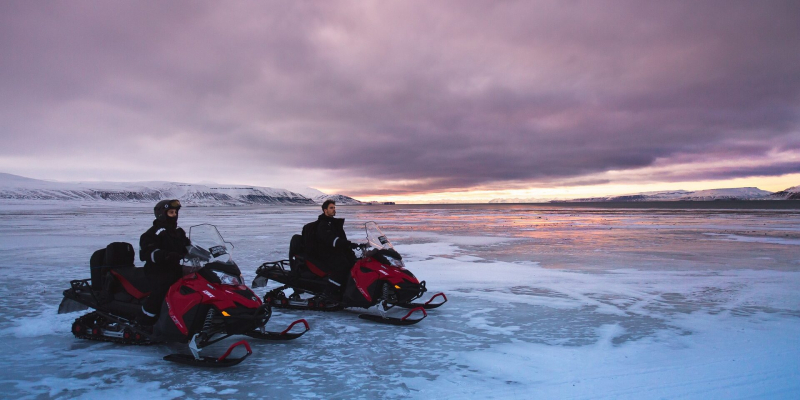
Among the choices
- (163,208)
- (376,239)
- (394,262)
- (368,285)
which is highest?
(163,208)

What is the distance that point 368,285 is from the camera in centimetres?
562

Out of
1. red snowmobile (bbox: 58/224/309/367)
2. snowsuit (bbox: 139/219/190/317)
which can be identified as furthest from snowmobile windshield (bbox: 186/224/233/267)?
snowsuit (bbox: 139/219/190/317)

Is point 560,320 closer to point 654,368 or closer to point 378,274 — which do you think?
point 654,368

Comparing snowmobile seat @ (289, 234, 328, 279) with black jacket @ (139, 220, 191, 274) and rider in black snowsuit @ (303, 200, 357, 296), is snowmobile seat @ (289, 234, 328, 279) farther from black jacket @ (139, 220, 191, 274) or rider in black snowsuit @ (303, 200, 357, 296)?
black jacket @ (139, 220, 191, 274)

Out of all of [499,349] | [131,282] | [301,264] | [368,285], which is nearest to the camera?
[499,349]

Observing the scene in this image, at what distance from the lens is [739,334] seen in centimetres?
460

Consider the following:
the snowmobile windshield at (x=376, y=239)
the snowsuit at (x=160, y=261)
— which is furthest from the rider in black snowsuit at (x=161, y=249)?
the snowmobile windshield at (x=376, y=239)

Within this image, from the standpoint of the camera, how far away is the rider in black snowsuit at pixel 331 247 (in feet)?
19.2

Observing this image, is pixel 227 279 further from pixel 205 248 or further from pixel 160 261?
pixel 160 261

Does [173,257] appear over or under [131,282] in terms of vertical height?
over

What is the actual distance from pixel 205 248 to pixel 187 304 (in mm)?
601

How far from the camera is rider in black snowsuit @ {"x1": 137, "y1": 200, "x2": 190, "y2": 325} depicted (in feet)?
13.2

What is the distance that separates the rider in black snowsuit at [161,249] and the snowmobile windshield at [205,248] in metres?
0.11

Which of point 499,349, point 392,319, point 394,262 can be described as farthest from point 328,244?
point 499,349
